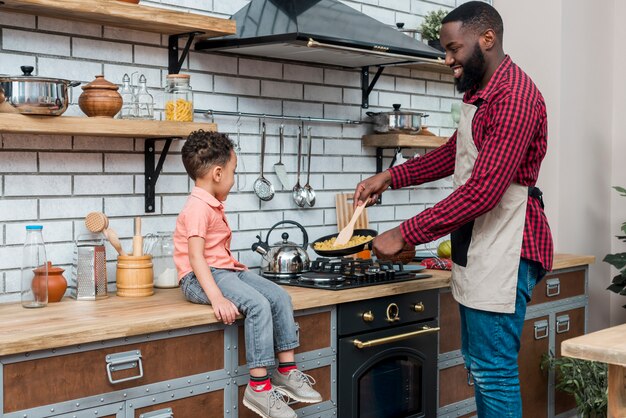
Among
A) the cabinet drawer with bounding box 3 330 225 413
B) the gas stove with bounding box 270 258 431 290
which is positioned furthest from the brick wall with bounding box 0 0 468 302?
the cabinet drawer with bounding box 3 330 225 413

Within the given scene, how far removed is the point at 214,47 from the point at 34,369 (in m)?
1.56

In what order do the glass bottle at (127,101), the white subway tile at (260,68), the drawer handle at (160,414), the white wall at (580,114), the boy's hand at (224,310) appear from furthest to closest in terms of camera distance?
1. the white wall at (580,114)
2. the white subway tile at (260,68)
3. the glass bottle at (127,101)
4. the boy's hand at (224,310)
5. the drawer handle at (160,414)

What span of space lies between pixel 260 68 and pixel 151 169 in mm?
736

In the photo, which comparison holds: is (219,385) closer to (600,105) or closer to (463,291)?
(463,291)

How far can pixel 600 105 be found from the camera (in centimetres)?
506

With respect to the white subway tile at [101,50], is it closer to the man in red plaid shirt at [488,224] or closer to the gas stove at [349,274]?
the gas stove at [349,274]

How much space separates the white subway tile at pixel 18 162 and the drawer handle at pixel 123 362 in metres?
0.84

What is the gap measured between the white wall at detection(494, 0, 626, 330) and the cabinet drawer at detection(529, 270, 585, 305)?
0.46 metres

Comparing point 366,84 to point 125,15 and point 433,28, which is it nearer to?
point 433,28

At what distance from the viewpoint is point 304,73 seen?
12.5 feet

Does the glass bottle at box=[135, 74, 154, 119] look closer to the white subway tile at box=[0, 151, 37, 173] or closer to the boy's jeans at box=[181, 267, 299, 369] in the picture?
the white subway tile at box=[0, 151, 37, 173]

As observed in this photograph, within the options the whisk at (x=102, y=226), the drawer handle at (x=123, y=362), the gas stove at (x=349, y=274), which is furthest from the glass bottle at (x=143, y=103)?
the drawer handle at (x=123, y=362)

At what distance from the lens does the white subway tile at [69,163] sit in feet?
9.56

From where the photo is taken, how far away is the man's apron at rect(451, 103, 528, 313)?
A: 2.84 meters
